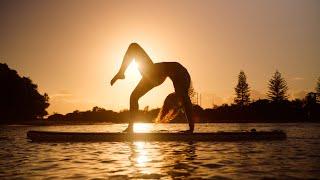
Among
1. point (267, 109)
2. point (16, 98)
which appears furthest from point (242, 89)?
point (16, 98)

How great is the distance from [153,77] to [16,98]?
63795mm

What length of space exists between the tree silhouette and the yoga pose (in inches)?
2402

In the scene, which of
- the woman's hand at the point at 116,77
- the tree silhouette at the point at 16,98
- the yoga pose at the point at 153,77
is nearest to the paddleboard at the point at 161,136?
Answer: the yoga pose at the point at 153,77

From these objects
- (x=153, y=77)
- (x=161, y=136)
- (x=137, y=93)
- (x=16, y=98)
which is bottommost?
(x=161, y=136)

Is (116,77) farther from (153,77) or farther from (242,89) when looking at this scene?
(242,89)

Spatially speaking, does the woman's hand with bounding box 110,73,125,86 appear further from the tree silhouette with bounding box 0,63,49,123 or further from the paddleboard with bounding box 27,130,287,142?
the tree silhouette with bounding box 0,63,49,123

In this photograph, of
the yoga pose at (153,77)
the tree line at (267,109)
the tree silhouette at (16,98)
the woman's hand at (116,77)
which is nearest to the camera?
the yoga pose at (153,77)

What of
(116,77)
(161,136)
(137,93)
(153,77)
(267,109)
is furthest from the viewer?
(267,109)

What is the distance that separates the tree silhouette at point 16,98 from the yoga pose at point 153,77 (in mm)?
61003

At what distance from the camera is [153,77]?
23.0 metres

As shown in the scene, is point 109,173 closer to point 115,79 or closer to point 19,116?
point 115,79

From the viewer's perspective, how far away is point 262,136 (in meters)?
22.6

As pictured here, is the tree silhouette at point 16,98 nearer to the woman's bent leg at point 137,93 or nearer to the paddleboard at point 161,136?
the paddleboard at point 161,136

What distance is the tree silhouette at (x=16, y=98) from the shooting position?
78.3m
